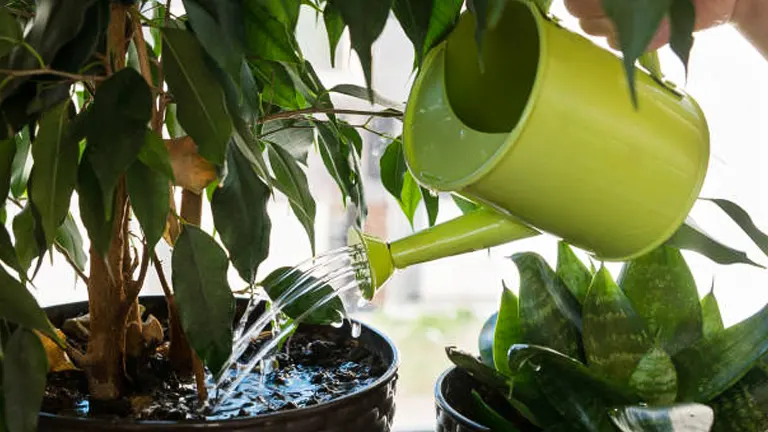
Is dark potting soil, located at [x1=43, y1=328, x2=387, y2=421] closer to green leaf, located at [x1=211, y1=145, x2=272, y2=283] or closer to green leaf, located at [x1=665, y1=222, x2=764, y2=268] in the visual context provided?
green leaf, located at [x1=211, y1=145, x2=272, y2=283]

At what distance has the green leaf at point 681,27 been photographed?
45 cm

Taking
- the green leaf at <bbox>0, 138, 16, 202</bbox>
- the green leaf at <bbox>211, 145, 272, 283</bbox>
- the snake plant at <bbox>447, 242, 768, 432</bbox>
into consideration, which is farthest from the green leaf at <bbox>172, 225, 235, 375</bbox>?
the snake plant at <bbox>447, 242, 768, 432</bbox>

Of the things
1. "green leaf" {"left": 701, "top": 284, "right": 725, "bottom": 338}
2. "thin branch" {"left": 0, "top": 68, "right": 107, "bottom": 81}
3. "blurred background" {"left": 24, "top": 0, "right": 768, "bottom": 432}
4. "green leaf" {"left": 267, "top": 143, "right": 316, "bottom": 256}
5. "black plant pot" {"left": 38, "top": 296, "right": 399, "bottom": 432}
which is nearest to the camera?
"thin branch" {"left": 0, "top": 68, "right": 107, "bottom": 81}

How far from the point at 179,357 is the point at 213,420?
0.22 metres

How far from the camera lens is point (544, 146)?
0.57m

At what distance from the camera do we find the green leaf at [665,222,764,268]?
27.7 inches

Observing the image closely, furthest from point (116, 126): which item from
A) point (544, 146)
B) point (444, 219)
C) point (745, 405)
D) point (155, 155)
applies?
point (444, 219)

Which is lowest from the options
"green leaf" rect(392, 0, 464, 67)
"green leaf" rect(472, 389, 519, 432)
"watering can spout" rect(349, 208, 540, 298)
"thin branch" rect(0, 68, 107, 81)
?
"green leaf" rect(472, 389, 519, 432)

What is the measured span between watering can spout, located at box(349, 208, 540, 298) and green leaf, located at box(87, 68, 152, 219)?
8.6 inches

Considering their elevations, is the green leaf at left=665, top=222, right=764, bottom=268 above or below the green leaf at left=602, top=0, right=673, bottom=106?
below

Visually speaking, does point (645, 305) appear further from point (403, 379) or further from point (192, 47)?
point (403, 379)

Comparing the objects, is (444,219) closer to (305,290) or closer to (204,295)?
(305,290)

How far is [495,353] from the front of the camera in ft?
2.82

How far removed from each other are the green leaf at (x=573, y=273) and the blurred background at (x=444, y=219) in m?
0.48
